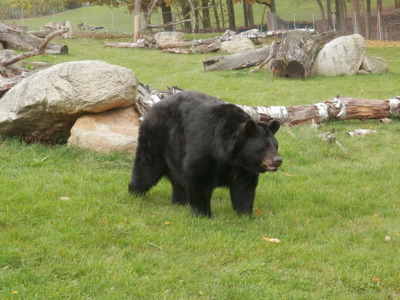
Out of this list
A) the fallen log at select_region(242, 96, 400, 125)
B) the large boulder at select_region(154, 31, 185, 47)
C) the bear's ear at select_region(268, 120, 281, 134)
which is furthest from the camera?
the large boulder at select_region(154, 31, 185, 47)

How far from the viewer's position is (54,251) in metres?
5.57

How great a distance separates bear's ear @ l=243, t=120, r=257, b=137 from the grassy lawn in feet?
3.64

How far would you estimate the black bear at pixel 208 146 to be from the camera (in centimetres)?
658

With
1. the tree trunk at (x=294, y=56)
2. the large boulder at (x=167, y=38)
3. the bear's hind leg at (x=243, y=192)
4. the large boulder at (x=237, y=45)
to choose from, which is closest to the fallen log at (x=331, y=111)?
the bear's hind leg at (x=243, y=192)

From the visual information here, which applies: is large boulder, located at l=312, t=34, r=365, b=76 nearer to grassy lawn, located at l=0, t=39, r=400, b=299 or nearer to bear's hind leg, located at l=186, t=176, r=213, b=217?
grassy lawn, located at l=0, t=39, r=400, b=299

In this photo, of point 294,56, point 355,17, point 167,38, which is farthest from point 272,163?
point 355,17

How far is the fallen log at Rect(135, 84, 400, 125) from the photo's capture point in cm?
1155

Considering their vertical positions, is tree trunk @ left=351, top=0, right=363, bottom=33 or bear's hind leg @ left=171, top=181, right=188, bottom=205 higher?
tree trunk @ left=351, top=0, right=363, bottom=33

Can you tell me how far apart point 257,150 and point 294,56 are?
1323 centimetres

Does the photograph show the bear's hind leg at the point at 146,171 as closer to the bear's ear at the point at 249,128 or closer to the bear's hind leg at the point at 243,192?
the bear's hind leg at the point at 243,192

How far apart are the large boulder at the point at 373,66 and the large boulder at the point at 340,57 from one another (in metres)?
0.75

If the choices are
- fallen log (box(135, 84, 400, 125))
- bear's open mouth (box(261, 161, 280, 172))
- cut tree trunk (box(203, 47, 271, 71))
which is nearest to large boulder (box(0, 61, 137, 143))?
fallen log (box(135, 84, 400, 125))

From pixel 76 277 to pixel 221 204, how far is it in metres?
3.05

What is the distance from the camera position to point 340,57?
20484 millimetres
